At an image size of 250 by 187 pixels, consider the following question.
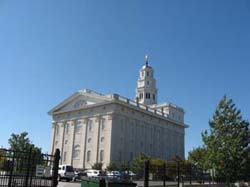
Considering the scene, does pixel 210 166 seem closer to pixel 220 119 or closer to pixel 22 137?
pixel 220 119

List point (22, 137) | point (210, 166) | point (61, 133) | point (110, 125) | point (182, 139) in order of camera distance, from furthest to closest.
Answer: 1. point (182, 139)
2. point (61, 133)
3. point (110, 125)
4. point (22, 137)
5. point (210, 166)

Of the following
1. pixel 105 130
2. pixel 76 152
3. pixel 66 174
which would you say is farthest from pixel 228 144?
pixel 76 152

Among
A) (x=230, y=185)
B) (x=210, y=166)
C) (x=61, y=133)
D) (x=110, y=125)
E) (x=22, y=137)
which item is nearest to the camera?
(x=210, y=166)

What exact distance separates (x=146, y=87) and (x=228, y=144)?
237 feet

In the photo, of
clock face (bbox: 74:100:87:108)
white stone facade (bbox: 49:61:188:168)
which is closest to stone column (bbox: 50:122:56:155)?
white stone facade (bbox: 49:61:188:168)

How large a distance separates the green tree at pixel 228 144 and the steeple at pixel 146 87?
229 ft

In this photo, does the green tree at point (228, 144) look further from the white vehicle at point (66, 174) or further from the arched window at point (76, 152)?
the arched window at point (76, 152)

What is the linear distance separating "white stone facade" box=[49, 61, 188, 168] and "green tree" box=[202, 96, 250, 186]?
143 feet

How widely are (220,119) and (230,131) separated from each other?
1333 millimetres

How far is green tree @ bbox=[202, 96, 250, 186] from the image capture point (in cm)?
2702

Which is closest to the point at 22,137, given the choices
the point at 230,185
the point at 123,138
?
the point at 123,138

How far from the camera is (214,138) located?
28250 millimetres

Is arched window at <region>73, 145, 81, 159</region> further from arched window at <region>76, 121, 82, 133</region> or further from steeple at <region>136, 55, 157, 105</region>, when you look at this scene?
steeple at <region>136, 55, 157, 105</region>

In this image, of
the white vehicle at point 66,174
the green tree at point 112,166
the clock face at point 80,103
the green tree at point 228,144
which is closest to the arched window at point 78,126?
the clock face at point 80,103
